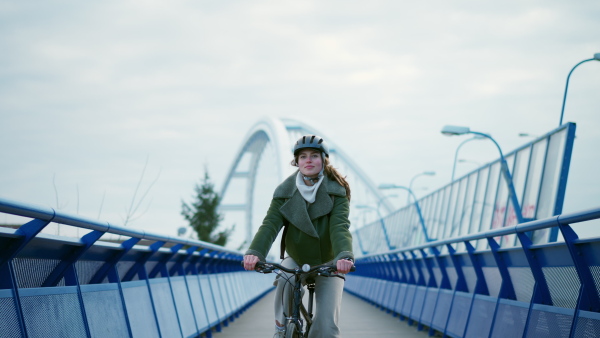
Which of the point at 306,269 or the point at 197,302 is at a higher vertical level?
the point at 306,269

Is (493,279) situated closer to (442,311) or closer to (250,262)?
(442,311)

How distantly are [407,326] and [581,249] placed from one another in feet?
30.6

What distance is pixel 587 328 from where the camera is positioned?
561cm

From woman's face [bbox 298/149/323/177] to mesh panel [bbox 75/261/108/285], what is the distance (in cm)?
178

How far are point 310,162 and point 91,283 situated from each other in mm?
2085

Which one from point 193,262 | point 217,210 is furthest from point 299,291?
point 217,210

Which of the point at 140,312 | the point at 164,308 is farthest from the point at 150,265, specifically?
the point at 140,312

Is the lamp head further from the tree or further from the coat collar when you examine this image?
the tree

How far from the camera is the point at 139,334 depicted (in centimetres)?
741

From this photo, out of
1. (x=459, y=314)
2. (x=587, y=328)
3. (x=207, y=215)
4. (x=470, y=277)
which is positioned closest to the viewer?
(x=587, y=328)

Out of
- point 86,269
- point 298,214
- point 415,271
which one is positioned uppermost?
point 415,271

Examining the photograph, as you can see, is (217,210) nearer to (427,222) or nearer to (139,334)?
(427,222)

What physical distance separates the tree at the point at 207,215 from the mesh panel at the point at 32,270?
81898 mm

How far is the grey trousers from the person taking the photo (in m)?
5.52
